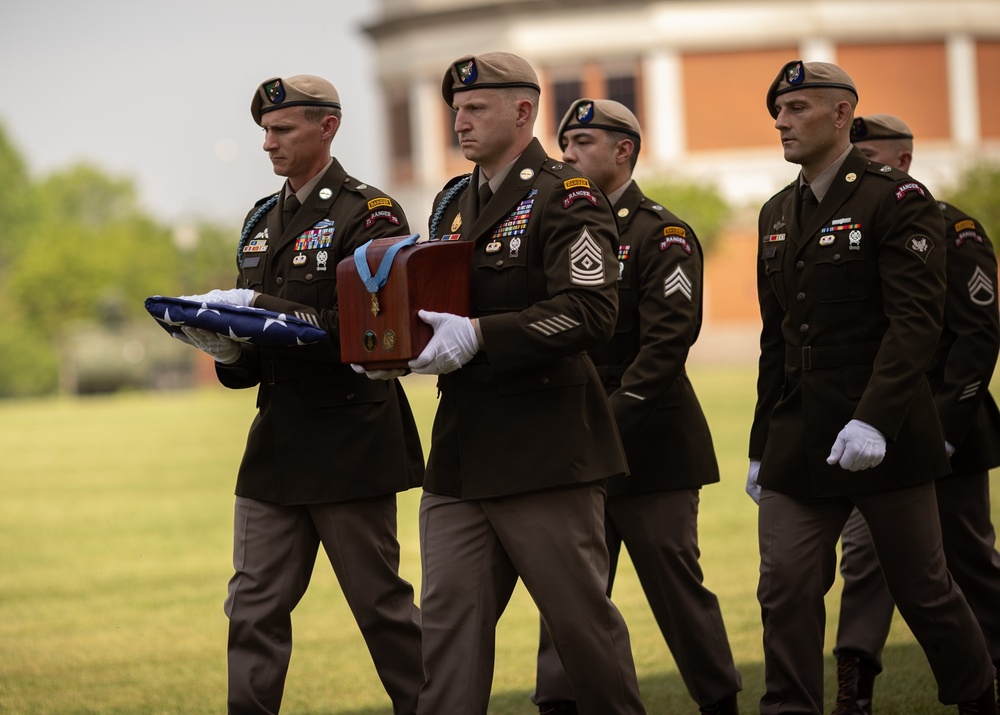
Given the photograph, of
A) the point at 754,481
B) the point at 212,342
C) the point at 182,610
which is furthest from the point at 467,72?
the point at 182,610

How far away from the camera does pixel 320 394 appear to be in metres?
6.09

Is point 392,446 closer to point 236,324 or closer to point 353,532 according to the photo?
point 353,532

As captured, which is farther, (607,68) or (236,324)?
(607,68)

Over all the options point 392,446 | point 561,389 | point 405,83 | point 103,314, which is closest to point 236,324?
point 392,446

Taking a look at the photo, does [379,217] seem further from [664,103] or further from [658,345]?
[664,103]

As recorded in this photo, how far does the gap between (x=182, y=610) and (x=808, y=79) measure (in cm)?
576

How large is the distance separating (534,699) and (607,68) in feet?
177

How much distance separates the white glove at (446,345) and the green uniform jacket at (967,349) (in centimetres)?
252

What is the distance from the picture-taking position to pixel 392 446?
20.3 ft

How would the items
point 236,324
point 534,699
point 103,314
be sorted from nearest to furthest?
1. point 236,324
2. point 534,699
3. point 103,314

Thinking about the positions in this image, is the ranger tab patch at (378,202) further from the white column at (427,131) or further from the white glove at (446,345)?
the white column at (427,131)

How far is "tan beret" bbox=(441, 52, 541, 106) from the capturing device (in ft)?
17.3

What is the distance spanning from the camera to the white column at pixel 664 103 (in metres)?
58.4

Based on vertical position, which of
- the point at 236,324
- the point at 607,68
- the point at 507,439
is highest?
the point at 607,68
